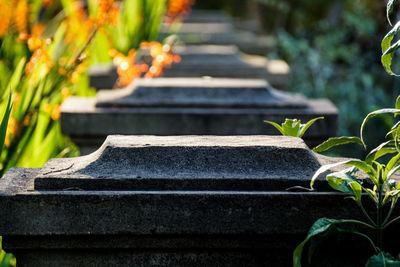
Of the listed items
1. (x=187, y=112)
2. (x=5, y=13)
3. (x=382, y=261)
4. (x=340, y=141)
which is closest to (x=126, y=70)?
(x=5, y=13)

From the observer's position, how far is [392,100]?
6211 mm

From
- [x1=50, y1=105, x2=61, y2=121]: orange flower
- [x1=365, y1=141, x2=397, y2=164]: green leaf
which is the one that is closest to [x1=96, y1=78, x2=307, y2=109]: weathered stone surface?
[x1=50, y1=105, x2=61, y2=121]: orange flower

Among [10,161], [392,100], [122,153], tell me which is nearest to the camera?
[122,153]

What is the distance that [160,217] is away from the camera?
5.64 feet

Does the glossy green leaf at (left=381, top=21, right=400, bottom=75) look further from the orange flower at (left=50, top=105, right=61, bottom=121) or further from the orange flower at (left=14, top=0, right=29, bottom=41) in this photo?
the orange flower at (left=14, top=0, right=29, bottom=41)

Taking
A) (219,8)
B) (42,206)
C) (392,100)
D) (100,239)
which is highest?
(42,206)

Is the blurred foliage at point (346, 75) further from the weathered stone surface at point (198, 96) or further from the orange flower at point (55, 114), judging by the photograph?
the orange flower at point (55, 114)

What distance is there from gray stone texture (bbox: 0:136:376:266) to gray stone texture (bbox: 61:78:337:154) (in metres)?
1.49

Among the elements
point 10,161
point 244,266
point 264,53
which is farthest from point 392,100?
point 244,266

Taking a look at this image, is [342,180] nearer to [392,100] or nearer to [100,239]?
[100,239]

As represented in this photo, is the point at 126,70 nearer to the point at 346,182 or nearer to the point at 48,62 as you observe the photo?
the point at 48,62

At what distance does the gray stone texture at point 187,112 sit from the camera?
3365mm

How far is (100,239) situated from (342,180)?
691 mm

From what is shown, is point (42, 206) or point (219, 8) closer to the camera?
point (42, 206)
